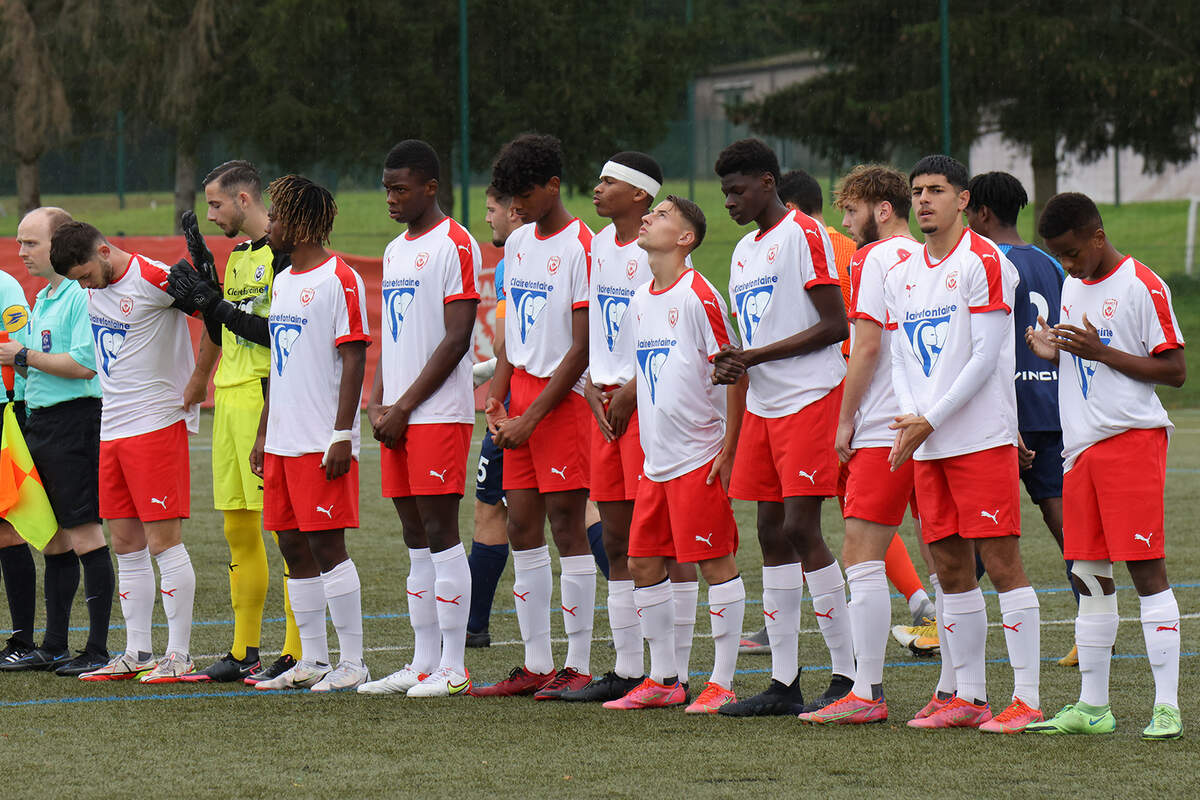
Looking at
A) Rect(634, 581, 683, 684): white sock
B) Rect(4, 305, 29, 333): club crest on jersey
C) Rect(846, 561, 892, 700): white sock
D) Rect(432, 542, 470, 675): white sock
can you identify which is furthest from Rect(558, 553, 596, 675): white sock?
Rect(4, 305, 29, 333): club crest on jersey

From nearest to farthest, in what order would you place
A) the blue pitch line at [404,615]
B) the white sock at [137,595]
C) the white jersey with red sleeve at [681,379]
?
the white jersey with red sleeve at [681,379]
the white sock at [137,595]
the blue pitch line at [404,615]

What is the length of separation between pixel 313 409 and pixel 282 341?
0.31 m

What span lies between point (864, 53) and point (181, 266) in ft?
67.6

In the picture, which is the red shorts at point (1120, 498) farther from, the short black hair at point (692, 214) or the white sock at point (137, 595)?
the white sock at point (137, 595)

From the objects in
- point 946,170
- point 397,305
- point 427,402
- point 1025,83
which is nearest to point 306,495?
point 427,402

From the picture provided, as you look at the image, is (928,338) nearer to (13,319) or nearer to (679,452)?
(679,452)

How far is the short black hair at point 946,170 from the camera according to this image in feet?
19.5

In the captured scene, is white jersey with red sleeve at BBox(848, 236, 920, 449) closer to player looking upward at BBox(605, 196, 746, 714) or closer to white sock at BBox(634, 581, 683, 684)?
player looking upward at BBox(605, 196, 746, 714)

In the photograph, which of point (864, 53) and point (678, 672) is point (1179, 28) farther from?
point (678, 672)

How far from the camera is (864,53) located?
2602 centimetres

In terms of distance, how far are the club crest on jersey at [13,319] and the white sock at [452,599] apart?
8.28 ft

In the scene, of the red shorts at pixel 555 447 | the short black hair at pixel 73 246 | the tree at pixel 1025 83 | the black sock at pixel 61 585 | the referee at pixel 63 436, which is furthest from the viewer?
the tree at pixel 1025 83

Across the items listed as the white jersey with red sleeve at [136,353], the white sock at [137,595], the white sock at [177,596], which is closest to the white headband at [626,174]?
the white jersey with red sleeve at [136,353]

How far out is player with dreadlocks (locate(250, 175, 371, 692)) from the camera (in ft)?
21.6
